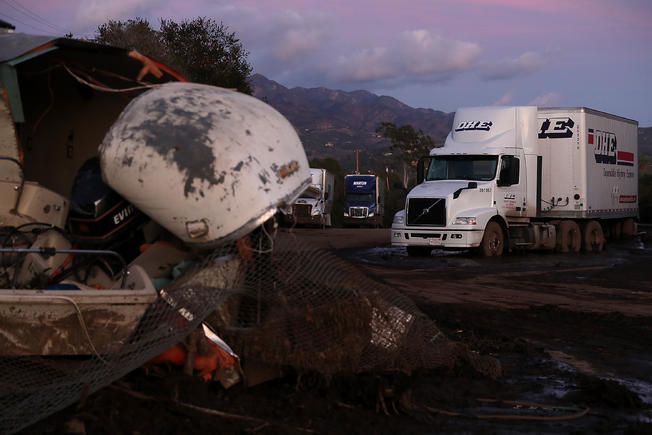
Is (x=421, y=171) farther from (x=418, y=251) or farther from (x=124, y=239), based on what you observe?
(x=124, y=239)

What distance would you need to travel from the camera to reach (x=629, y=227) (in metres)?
28.1

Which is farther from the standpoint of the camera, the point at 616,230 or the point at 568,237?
the point at 616,230

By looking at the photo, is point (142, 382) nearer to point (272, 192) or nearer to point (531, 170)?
point (272, 192)

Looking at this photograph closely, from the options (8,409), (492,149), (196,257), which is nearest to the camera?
(8,409)

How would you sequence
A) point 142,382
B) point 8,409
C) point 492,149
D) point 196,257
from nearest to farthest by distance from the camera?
point 8,409 → point 142,382 → point 196,257 → point 492,149

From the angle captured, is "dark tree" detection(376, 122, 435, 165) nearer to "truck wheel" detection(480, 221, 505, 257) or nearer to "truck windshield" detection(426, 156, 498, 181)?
"truck windshield" detection(426, 156, 498, 181)

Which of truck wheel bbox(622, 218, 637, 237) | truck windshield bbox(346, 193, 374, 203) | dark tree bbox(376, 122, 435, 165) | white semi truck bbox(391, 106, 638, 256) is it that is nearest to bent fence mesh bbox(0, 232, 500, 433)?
white semi truck bbox(391, 106, 638, 256)

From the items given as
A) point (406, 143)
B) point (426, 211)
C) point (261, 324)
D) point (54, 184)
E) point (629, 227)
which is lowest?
point (261, 324)

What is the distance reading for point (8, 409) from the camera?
4.62 metres

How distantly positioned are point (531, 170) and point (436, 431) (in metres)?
17.0

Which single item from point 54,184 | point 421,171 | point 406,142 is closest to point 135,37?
point 421,171

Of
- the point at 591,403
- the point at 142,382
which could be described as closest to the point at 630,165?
the point at 591,403

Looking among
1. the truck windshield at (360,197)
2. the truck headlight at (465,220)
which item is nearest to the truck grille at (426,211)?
the truck headlight at (465,220)

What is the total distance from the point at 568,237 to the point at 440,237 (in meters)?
4.98
